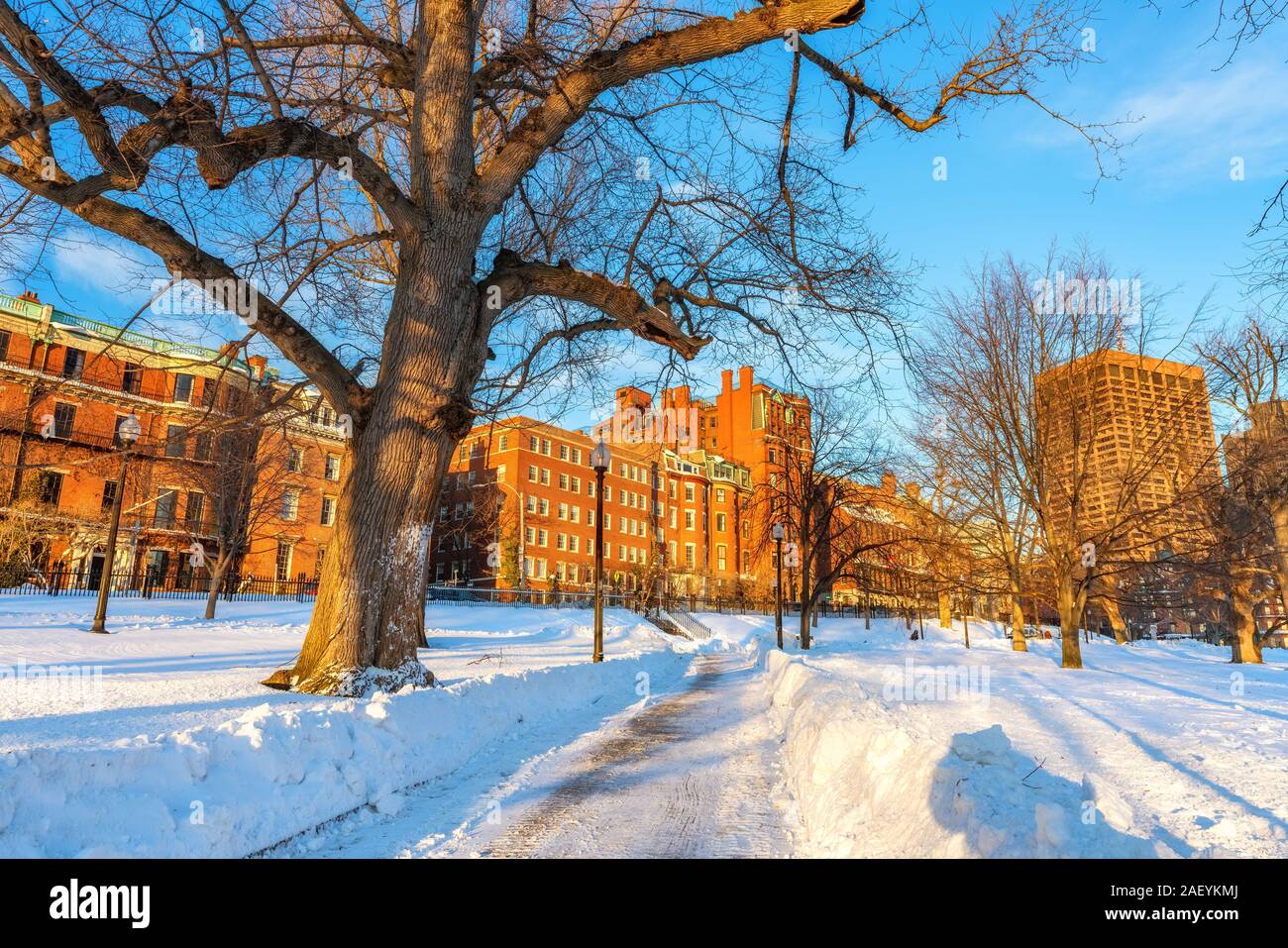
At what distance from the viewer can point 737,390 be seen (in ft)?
249

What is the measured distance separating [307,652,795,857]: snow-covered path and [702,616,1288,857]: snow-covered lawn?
416mm

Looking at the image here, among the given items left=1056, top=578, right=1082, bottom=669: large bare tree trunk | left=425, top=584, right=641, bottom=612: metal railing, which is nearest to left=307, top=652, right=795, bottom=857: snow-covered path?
left=1056, top=578, right=1082, bottom=669: large bare tree trunk

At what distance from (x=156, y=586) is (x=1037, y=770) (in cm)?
3908

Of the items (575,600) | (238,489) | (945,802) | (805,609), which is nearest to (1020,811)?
(945,802)

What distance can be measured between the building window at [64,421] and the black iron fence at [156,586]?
9080 mm

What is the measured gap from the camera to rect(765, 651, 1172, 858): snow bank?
10.2 feet

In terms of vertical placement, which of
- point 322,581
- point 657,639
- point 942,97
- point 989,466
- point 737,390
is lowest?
point 657,639

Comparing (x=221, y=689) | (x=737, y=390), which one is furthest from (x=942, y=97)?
(x=737, y=390)

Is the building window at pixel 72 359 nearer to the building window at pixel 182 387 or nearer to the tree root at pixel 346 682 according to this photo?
the building window at pixel 182 387

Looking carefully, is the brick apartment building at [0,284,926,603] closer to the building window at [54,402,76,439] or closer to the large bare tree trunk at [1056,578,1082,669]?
the building window at [54,402,76,439]

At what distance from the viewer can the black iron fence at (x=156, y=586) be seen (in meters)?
25.7

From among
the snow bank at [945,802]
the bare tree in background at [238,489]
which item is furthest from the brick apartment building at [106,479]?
the snow bank at [945,802]
